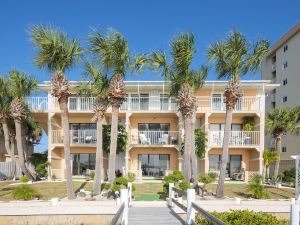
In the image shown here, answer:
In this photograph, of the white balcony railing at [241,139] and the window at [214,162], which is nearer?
the white balcony railing at [241,139]

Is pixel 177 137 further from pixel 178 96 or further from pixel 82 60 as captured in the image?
pixel 82 60

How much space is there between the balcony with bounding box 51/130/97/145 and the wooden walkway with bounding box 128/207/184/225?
17.2m

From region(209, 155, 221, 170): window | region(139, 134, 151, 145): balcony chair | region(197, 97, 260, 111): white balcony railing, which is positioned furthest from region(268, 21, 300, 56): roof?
region(139, 134, 151, 145): balcony chair

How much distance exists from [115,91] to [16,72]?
11413 millimetres

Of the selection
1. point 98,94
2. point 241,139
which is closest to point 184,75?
point 98,94

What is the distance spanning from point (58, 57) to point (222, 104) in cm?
1718

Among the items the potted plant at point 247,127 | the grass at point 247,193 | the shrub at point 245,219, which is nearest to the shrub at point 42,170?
the grass at point 247,193

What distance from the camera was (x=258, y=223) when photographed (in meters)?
8.85

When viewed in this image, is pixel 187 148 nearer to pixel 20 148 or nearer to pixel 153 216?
pixel 153 216

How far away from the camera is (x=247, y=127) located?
3003 cm

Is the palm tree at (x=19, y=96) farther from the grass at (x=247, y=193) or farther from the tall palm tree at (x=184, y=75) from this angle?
the grass at (x=247, y=193)

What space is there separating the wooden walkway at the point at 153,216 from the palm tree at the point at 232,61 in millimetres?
6099

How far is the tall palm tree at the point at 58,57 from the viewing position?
17094 mm

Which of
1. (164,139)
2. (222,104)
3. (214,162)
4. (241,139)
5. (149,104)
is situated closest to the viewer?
(241,139)
